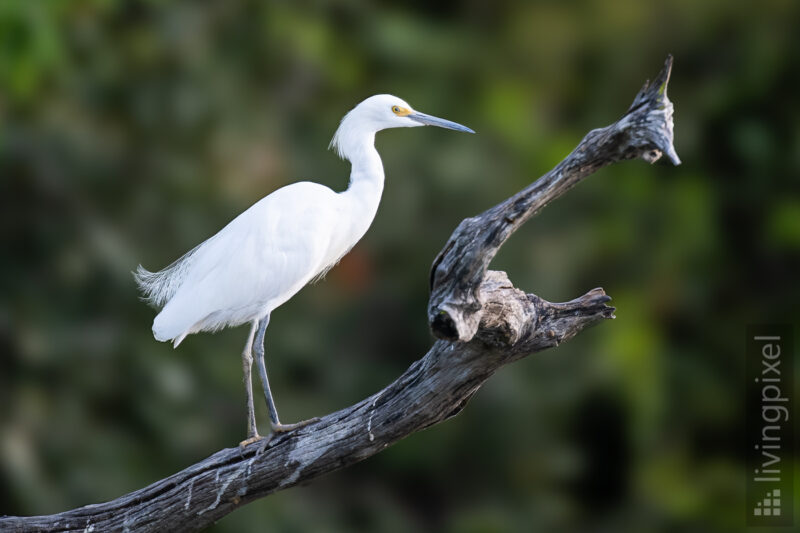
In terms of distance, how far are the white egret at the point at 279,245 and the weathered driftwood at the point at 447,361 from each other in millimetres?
244

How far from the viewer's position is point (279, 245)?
2.92 m

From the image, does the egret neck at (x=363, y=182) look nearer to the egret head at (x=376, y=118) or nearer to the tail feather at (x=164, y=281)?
the egret head at (x=376, y=118)

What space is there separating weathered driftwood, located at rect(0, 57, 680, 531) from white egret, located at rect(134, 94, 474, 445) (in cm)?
24

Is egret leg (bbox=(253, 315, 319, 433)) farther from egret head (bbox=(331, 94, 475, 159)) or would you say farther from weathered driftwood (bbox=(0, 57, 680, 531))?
egret head (bbox=(331, 94, 475, 159))

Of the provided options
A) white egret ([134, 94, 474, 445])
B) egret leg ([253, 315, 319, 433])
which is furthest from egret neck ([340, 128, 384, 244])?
egret leg ([253, 315, 319, 433])

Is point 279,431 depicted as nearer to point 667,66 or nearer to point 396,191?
point 667,66

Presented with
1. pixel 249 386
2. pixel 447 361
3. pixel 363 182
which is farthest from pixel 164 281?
pixel 447 361

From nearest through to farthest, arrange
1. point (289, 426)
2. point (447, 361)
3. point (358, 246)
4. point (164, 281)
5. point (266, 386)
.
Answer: point (447, 361) → point (289, 426) → point (266, 386) → point (164, 281) → point (358, 246)

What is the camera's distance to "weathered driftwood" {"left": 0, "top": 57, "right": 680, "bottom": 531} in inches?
80.7

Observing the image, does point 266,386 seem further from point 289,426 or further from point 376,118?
point 376,118

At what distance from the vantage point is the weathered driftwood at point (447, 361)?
6.72 feet

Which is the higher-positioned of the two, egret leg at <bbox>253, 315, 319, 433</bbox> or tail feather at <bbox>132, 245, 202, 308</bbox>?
tail feather at <bbox>132, 245, 202, 308</bbox>

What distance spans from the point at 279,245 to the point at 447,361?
Answer: 31.0 inches

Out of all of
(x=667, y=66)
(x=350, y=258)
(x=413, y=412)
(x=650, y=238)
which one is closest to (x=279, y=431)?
(x=413, y=412)
